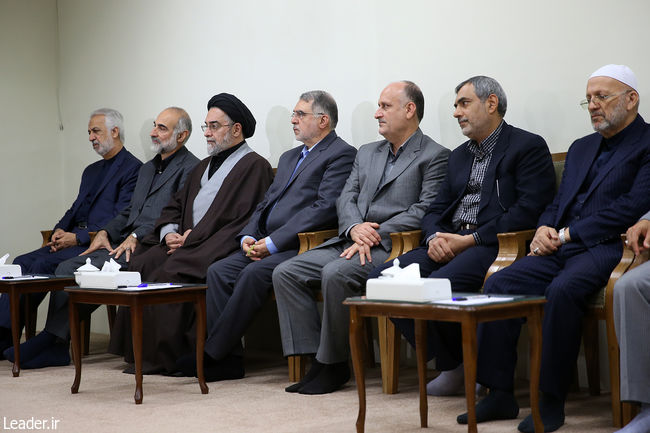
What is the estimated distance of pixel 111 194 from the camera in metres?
6.02

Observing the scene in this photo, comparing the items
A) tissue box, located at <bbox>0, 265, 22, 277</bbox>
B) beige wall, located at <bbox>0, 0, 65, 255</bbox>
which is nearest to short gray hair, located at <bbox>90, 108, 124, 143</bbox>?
beige wall, located at <bbox>0, 0, 65, 255</bbox>

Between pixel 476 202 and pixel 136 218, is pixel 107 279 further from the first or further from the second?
pixel 136 218

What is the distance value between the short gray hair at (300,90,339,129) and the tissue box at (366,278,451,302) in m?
2.12

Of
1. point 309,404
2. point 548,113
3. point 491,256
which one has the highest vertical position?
point 548,113

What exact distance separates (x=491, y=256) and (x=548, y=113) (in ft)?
2.98

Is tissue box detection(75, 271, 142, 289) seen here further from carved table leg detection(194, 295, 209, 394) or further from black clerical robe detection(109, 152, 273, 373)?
black clerical robe detection(109, 152, 273, 373)

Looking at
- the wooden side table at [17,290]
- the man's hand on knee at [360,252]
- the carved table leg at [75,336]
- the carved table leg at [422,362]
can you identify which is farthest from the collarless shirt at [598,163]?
the wooden side table at [17,290]

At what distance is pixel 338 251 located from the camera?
4348 mm

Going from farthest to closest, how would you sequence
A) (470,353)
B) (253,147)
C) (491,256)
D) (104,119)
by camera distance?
1. (104,119)
2. (253,147)
3. (491,256)
4. (470,353)

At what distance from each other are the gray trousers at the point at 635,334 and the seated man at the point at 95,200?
12.2ft

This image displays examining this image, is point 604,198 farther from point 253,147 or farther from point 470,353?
point 253,147

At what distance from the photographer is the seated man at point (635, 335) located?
282 centimetres

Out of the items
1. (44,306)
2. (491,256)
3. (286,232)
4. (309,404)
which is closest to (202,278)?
(286,232)

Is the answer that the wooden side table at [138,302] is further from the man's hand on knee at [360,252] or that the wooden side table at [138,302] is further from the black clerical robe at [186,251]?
the man's hand on knee at [360,252]
